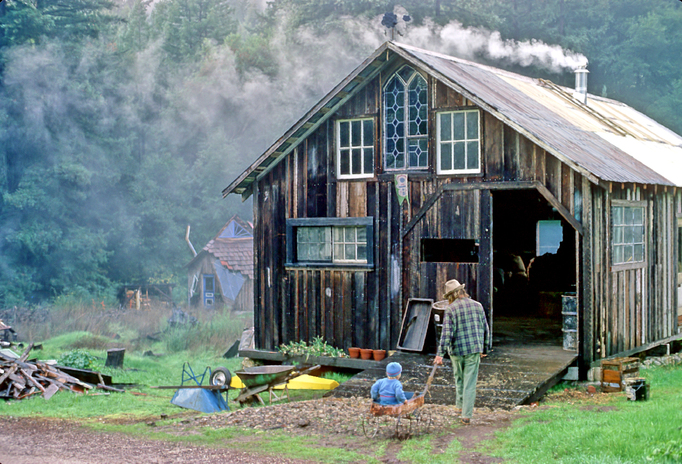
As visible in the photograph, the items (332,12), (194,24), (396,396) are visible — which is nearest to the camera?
(396,396)

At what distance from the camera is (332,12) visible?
53.2 metres

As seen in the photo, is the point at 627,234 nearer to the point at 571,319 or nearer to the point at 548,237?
the point at 571,319

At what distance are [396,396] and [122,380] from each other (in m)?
10.7

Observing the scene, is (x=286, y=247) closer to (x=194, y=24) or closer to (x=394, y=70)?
(x=394, y=70)

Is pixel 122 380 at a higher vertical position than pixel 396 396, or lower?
lower

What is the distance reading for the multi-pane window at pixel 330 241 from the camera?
1689 cm

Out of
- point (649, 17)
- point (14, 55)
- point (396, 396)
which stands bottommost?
point (396, 396)

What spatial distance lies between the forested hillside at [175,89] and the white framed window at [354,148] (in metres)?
16.7

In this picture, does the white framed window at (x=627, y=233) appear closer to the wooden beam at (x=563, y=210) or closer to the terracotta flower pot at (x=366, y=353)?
the wooden beam at (x=563, y=210)

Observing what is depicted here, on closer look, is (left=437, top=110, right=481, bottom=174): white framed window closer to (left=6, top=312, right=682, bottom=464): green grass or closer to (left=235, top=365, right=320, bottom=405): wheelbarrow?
(left=6, top=312, right=682, bottom=464): green grass

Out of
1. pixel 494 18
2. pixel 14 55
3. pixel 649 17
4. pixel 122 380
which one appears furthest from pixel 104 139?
pixel 649 17

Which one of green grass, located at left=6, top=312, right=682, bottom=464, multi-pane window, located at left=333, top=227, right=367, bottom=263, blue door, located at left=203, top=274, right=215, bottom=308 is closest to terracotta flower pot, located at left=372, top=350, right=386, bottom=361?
green grass, located at left=6, top=312, right=682, bottom=464

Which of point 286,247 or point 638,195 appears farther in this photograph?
point 286,247

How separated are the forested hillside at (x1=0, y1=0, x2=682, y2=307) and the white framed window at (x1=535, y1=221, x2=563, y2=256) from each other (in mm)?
11435
